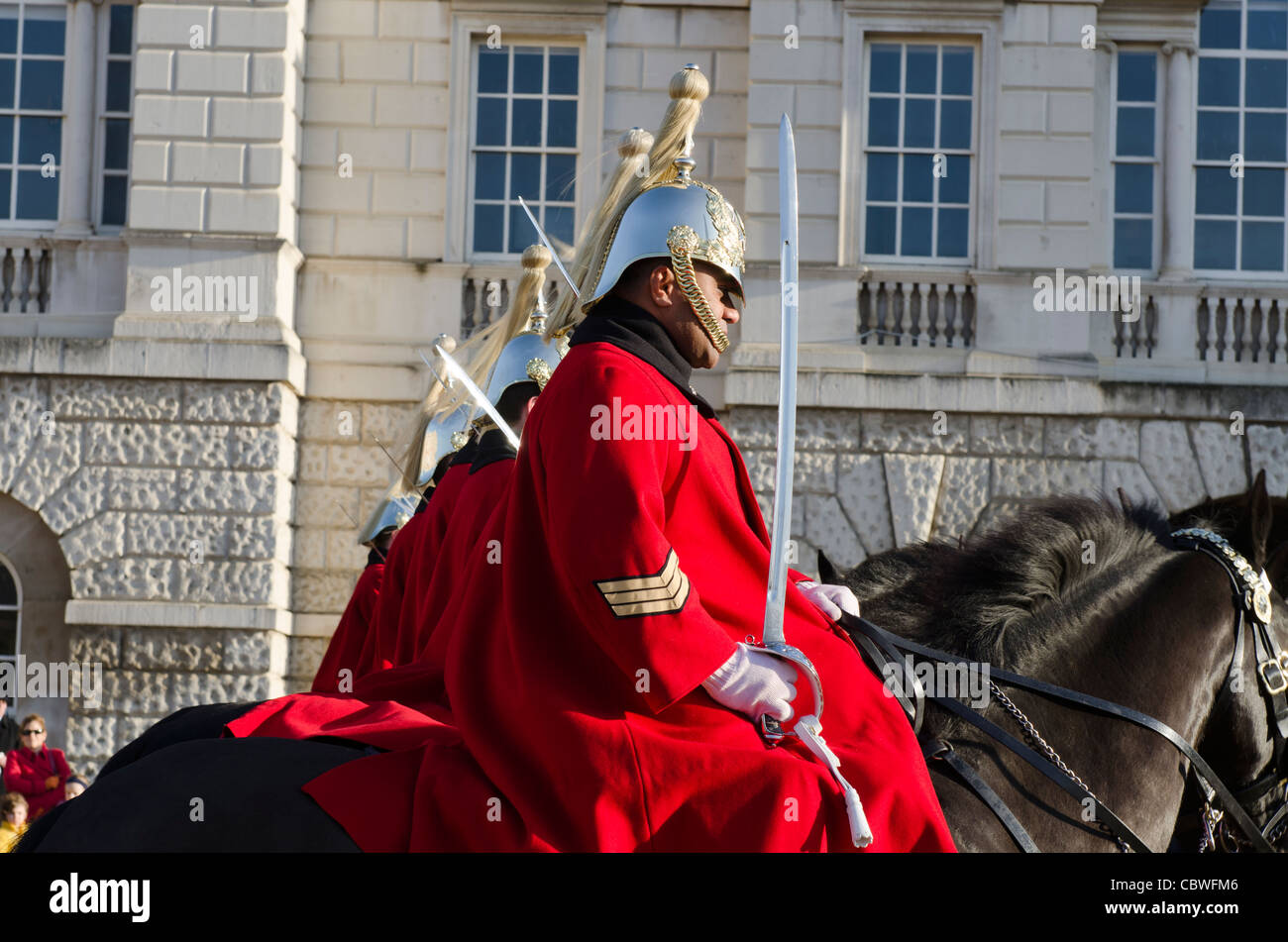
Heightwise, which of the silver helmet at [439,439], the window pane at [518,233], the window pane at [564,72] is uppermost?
the window pane at [564,72]

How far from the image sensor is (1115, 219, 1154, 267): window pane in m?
13.7

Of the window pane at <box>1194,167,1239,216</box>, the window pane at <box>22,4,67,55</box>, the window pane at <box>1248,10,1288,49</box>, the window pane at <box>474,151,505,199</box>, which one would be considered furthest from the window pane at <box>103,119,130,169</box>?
the window pane at <box>1248,10,1288,49</box>

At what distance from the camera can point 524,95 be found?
1395 centimetres

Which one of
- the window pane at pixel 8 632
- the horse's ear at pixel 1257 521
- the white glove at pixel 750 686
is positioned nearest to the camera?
the white glove at pixel 750 686

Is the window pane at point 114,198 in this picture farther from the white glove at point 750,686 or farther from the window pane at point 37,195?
the white glove at point 750,686

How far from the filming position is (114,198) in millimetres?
13711

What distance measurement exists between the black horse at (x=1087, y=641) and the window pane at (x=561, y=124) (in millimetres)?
10109

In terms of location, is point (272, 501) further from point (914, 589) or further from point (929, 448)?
point (914, 589)

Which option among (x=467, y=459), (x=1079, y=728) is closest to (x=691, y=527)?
(x=1079, y=728)

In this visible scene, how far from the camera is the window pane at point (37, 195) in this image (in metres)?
13.6

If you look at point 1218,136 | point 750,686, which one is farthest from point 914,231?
point 750,686

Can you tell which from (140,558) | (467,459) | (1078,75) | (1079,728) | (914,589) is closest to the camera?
(1079,728)

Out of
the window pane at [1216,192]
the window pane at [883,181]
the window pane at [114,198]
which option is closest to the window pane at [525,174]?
the window pane at [883,181]

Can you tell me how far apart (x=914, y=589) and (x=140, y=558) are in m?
9.55
